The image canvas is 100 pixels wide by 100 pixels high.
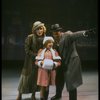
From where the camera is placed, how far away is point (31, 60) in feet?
5.73

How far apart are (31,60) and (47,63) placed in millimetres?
100

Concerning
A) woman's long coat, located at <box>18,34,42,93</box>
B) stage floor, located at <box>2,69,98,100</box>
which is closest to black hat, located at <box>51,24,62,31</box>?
woman's long coat, located at <box>18,34,42,93</box>

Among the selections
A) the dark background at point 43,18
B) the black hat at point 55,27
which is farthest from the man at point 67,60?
the dark background at point 43,18

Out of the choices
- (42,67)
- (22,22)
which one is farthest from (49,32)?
(22,22)

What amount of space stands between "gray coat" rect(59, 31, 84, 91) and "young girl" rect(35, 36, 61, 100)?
0.05 meters

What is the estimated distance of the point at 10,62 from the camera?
82.1 inches

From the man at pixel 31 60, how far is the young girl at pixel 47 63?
31 mm

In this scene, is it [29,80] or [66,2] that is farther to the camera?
[66,2]

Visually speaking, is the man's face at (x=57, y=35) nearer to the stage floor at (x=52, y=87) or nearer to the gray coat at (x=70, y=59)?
the gray coat at (x=70, y=59)

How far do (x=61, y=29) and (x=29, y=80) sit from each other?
33 centimetres

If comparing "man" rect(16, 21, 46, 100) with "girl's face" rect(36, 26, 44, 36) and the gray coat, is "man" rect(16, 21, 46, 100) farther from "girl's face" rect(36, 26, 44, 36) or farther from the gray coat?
the gray coat

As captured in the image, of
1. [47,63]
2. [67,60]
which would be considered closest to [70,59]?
[67,60]

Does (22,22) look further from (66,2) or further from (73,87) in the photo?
(73,87)

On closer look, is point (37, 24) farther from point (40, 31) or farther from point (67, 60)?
point (67, 60)
